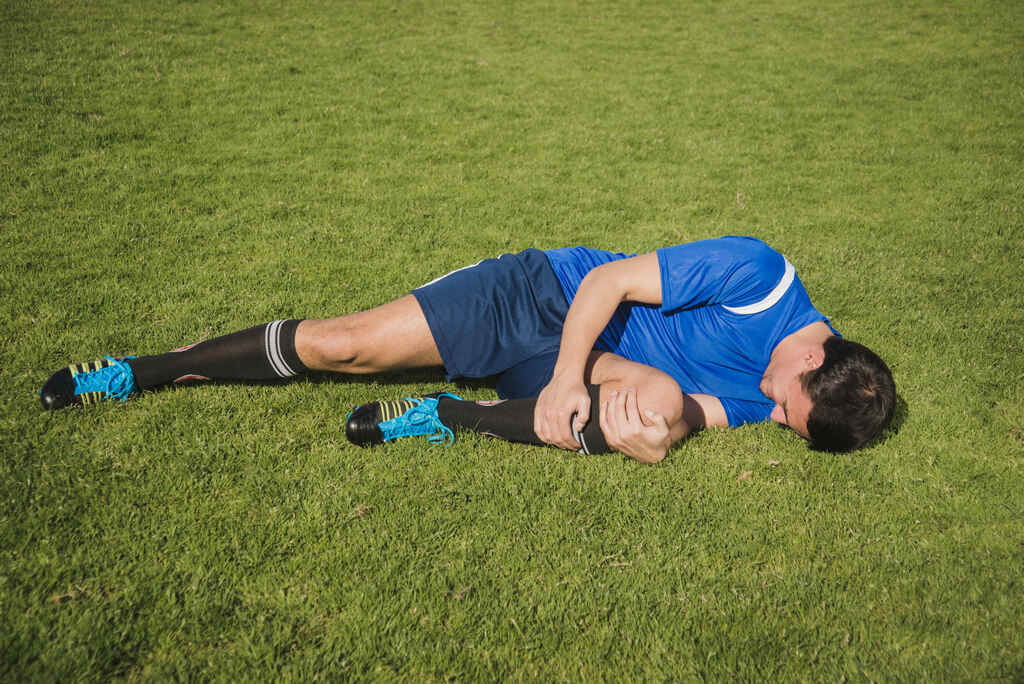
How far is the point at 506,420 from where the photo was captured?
346 cm

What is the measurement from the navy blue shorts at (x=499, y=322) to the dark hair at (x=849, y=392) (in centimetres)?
139

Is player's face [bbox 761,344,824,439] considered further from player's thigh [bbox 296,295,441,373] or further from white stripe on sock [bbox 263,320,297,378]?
white stripe on sock [bbox 263,320,297,378]

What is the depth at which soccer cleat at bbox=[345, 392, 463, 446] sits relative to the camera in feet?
11.3

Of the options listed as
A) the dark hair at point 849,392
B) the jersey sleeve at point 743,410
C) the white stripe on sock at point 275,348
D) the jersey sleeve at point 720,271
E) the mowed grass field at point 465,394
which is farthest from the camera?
the jersey sleeve at point 743,410

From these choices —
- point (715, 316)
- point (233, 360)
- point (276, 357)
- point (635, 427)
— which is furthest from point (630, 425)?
point (233, 360)

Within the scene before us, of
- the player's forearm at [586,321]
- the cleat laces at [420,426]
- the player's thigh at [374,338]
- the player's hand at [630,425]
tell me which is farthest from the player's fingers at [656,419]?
the player's thigh at [374,338]

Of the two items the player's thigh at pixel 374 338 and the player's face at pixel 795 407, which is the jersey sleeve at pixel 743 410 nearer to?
the player's face at pixel 795 407

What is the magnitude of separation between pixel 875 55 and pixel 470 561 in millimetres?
14049

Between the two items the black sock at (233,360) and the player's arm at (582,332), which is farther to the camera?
the black sock at (233,360)

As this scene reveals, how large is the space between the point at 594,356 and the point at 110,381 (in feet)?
9.15

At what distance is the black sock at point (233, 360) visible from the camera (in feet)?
11.8

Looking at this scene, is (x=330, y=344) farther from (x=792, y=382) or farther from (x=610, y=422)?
(x=792, y=382)

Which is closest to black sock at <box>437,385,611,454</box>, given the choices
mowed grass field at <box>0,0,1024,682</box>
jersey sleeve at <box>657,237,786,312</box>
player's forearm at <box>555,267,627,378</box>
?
mowed grass field at <box>0,0,1024,682</box>

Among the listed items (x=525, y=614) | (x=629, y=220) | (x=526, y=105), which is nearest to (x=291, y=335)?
(x=525, y=614)
